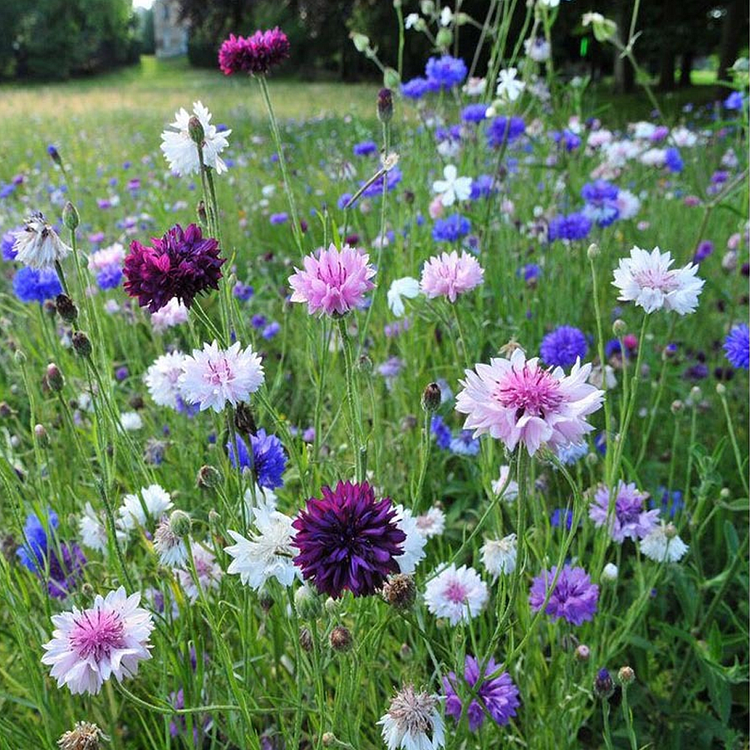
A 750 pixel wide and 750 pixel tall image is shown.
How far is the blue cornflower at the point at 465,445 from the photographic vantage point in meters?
1.28

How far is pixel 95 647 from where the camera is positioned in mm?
617

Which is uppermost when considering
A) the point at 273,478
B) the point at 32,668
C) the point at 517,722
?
the point at 273,478

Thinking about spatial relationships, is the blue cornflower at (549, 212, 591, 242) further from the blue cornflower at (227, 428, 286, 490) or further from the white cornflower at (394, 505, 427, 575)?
the white cornflower at (394, 505, 427, 575)

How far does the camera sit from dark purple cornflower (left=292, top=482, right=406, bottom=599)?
55cm

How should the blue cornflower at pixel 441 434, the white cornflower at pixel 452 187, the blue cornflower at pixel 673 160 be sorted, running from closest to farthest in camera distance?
the blue cornflower at pixel 441 434
the white cornflower at pixel 452 187
the blue cornflower at pixel 673 160

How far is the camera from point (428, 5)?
192 cm

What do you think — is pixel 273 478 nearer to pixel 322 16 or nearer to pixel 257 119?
pixel 257 119

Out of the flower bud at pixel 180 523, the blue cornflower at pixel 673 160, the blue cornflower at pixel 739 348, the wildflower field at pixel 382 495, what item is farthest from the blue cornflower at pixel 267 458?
the blue cornflower at pixel 673 160

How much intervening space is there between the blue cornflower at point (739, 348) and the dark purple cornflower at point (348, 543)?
0.77m

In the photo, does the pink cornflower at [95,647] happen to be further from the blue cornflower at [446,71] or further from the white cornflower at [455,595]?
the blue cornflower at [446,71]

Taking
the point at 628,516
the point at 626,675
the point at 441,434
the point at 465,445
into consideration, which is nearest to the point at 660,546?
the point at 628,516

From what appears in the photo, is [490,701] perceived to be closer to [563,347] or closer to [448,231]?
[563,347]

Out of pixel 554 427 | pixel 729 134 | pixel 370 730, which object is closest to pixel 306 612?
pixel 554 427

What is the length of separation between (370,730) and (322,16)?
1425 centimetres
